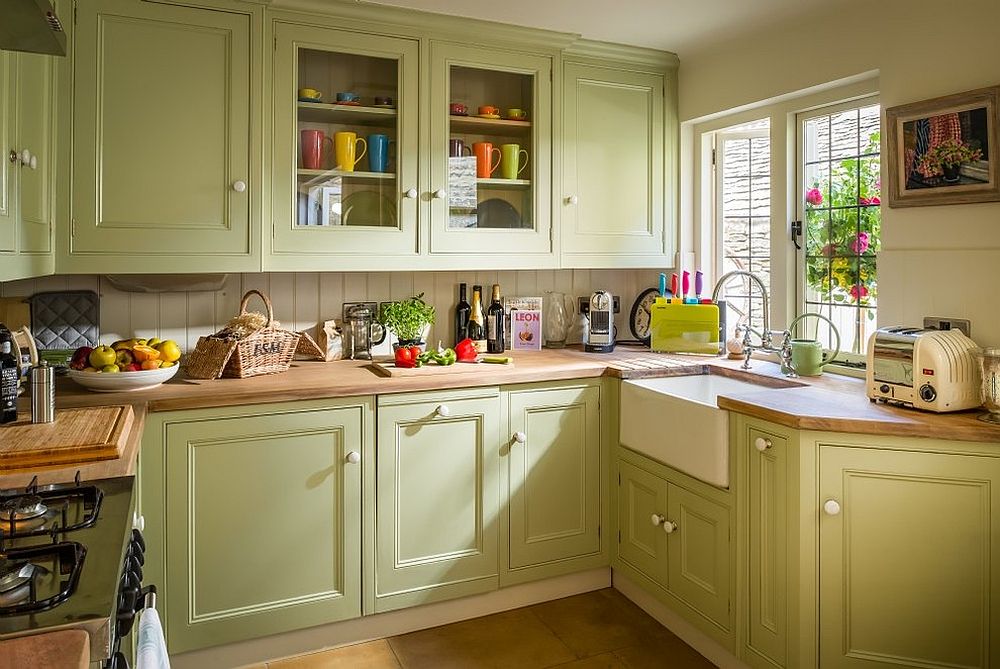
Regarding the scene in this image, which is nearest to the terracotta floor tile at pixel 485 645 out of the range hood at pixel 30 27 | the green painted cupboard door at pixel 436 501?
the green painted cupboard door at pixel 436 501

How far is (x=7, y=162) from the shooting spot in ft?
6.30

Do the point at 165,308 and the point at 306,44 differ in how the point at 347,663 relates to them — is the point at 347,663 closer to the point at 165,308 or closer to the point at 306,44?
the point at 165,308

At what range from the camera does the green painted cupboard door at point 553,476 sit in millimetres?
2863

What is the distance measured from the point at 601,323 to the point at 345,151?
1.26 meters

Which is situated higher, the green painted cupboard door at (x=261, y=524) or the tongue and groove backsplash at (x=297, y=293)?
the tongue and groove backsplash at (x=297, y=293)

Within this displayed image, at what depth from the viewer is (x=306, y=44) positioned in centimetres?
272

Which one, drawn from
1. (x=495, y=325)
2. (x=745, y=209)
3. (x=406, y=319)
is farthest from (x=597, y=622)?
(x=745, y=209)

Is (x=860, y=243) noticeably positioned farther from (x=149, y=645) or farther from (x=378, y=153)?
(x=149, y=645)

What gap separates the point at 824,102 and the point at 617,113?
2.76 feet

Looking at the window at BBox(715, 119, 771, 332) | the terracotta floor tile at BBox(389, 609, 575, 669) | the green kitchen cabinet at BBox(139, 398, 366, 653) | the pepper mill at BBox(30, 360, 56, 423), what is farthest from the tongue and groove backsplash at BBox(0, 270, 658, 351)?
the terracotta floor tile at BBox(389, 609, 575, 669)

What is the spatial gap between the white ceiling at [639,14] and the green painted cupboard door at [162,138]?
0.62 m

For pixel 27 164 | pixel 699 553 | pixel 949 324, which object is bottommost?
pixel 699 553

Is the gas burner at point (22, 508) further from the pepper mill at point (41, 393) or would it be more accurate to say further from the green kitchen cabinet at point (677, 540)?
the green kitchen cabinet at point (677, 540)

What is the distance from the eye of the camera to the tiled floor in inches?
101
